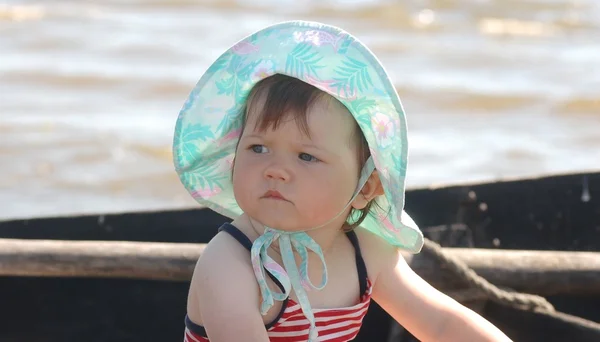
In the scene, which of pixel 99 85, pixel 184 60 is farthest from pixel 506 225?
pixel 184 60

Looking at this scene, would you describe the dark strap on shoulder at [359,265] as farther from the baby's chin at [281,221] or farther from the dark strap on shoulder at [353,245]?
the baby's chin at [281,221]

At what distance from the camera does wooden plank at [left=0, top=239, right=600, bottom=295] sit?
298 cm

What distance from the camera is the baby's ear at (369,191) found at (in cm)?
223

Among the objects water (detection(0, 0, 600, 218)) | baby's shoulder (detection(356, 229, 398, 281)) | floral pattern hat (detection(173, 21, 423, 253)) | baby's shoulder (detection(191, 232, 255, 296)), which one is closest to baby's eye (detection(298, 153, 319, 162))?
floral pattern hat (detection(173, 21, 423, 253))

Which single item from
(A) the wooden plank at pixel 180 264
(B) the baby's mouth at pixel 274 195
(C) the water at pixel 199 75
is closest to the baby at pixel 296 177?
(B) the baby's mouth at pixel 274 195

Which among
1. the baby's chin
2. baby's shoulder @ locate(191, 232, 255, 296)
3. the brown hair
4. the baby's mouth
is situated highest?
the brown hair

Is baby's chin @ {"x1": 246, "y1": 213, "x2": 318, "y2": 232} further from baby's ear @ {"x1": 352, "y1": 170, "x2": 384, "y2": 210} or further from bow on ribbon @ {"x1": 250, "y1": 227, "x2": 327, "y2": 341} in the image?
baby's ear @ {"x1": 352, "y1": 170, "x2": 384, "y2": 210}

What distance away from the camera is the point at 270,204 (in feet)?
6.90

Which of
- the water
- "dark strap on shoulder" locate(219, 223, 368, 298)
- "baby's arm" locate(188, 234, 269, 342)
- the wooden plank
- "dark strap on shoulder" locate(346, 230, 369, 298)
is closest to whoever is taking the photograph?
"baby's arm" locate(188, 234, 269, 342)

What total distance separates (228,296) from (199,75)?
21.4ft

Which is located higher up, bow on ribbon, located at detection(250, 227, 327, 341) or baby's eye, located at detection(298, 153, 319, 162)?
baby's eye, located at detection(298, 153, 319, 162)

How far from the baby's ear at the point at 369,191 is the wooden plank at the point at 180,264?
78 cm

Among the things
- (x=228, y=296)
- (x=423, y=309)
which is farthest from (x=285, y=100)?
(x=423, y=309)

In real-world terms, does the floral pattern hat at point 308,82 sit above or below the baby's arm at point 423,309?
above
